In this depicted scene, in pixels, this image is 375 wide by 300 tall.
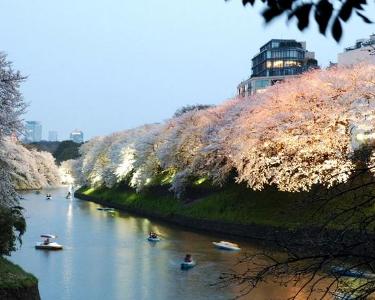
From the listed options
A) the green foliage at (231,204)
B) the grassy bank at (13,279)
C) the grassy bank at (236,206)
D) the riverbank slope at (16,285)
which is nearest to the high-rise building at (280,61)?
the green foliage at (231,204)

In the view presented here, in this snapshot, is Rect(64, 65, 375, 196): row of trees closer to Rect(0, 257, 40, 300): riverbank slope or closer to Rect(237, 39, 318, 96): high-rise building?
Rect(0, 257, 40, 300): riverbank slope

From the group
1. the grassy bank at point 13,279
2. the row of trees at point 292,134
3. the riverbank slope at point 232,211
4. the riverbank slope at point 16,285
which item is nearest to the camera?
the riverbank slope at point 16,285

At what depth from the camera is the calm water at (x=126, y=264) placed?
2011 cm

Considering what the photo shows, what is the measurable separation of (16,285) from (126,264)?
469 inches

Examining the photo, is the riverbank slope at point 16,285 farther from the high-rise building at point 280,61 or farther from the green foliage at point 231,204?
the high-rise building at point 280,61

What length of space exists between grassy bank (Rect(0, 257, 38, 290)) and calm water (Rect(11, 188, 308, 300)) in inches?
152

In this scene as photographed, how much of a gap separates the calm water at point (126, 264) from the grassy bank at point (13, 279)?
3.87 m

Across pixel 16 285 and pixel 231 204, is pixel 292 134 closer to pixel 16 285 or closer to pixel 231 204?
pixel 231 204

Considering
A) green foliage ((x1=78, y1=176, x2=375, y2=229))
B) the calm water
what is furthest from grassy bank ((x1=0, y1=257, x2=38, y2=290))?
green foliage ((x1=78, y1=176, x2=375, y2=229))

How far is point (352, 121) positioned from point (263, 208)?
802 centimetres

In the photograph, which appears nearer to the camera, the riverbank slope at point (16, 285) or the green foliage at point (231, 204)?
the riverbank slope at point (16, 285)

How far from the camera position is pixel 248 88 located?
91688 mm

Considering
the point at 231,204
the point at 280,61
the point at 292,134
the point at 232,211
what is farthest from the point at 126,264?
the point at 280,61

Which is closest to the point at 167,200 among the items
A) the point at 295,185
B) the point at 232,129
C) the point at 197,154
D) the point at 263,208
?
the point at 197,154
